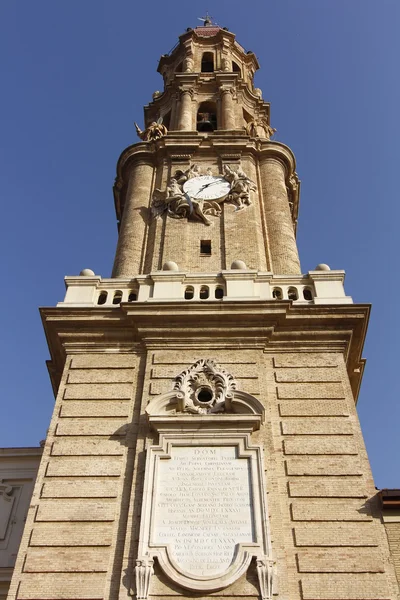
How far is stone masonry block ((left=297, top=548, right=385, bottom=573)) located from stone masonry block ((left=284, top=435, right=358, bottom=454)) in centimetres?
208

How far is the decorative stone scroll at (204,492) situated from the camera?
11.5 meters

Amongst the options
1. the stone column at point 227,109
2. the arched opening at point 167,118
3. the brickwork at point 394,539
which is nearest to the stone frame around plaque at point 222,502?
the brickwork at point 394,539

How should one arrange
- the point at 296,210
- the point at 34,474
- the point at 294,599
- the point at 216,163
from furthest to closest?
the point at 296,210
the point at 216,163
the point at 34,474
the point at 294,599

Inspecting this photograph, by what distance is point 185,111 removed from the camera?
90.3 ft

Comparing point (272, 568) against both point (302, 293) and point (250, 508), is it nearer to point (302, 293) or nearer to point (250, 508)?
point (250, 508)

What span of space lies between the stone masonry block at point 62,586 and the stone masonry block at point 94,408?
3491 mm

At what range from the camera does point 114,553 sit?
11.9 m

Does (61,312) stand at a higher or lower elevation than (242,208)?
lower

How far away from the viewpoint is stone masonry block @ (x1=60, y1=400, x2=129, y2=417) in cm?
1433

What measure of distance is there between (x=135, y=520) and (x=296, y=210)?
17312 millimetres

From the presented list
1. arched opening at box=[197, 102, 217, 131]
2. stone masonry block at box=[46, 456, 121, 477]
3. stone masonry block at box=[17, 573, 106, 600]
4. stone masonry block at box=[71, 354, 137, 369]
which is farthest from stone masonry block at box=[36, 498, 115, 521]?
arched opening at box=[197, 102, 217, 131]

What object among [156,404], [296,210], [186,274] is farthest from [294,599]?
[296,210]

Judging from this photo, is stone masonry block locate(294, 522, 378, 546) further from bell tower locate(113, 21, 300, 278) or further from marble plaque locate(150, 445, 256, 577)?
bell tower locate(113, 21, 300, 278)

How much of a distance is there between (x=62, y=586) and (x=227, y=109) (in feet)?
66.9
